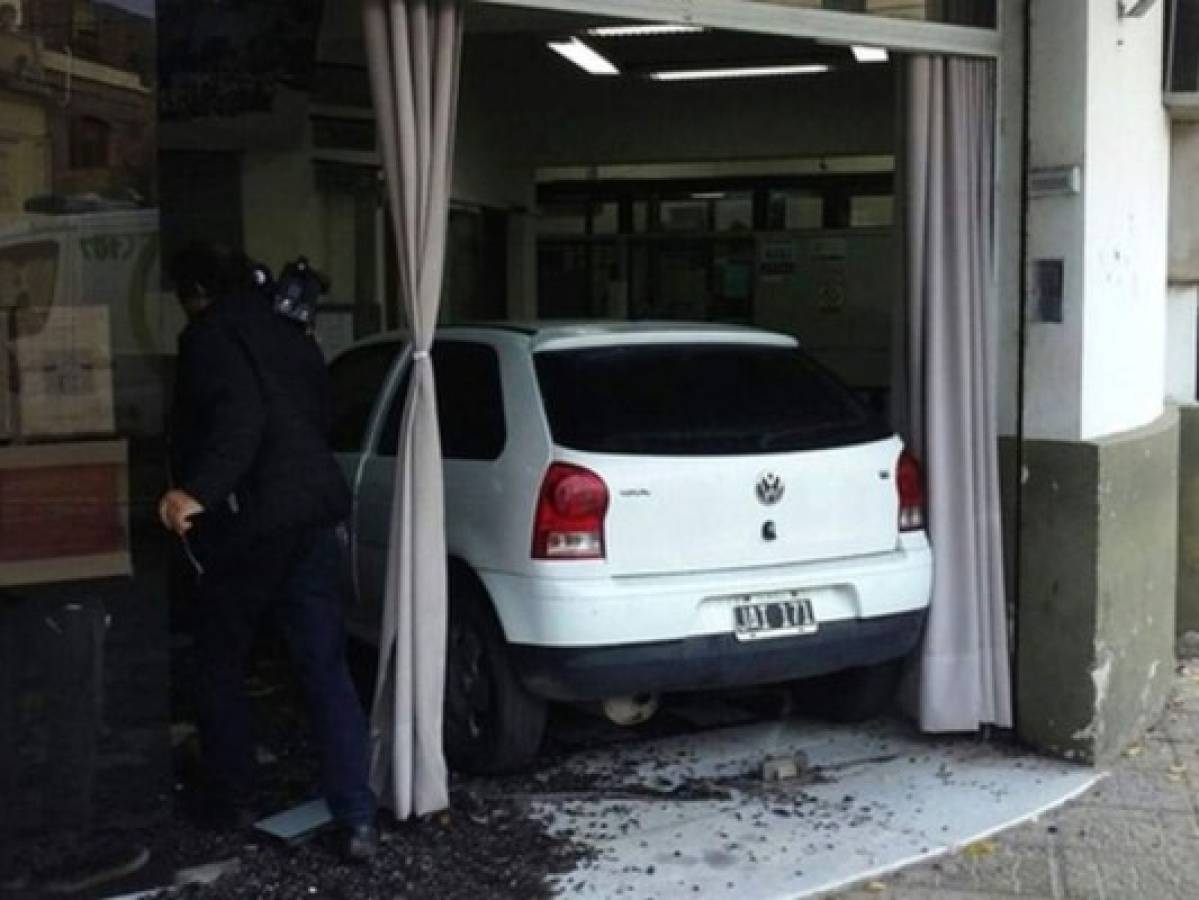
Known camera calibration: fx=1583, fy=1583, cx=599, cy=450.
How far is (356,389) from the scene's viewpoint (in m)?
7.05

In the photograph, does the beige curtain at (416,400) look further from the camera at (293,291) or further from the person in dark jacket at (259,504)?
the camera at (293,291)

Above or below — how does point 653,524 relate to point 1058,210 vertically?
below

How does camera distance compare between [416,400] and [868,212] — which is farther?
[868,212]

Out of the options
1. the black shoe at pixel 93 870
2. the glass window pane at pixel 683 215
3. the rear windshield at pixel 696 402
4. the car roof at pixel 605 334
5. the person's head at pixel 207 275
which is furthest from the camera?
the glass window pane at pixel 683 215

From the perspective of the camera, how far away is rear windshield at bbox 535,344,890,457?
559 centimetres

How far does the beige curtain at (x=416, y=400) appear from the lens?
4875 millimetres

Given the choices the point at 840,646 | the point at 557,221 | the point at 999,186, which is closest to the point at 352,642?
the point at 840,646

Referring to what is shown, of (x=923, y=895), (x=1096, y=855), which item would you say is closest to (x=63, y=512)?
(x=923, y=895)

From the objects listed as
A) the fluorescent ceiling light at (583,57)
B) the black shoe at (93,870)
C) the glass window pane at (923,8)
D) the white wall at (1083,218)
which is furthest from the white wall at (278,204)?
the black shoe at (93,870)

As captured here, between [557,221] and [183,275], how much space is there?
367 inches

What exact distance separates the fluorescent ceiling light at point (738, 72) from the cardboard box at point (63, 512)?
26.6 feet

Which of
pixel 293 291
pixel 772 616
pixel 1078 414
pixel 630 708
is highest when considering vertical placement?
pixel 293 291

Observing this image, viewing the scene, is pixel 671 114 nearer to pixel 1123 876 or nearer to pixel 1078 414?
pixel 1078 414

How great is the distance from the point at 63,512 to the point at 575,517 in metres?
1.69
